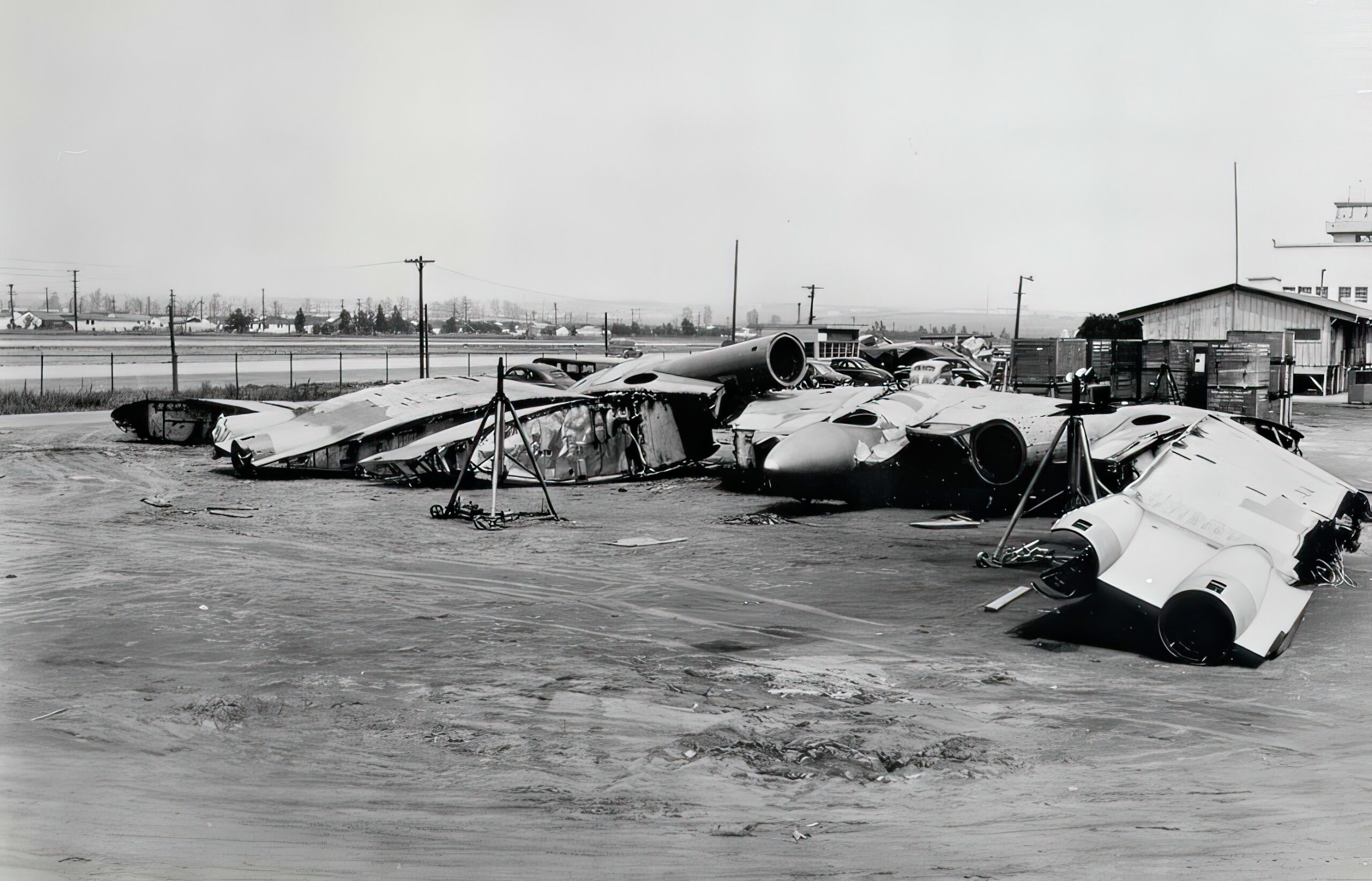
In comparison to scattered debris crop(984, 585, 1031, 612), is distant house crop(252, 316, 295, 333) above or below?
above

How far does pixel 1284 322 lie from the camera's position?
47625 mm

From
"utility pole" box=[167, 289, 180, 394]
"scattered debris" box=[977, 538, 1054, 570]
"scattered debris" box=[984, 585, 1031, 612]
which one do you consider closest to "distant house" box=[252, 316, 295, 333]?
"utility pole" box=[167, 289, 180, 394]

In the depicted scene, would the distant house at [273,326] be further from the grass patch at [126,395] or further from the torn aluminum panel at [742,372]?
the torn aluminum panel at [742,372]

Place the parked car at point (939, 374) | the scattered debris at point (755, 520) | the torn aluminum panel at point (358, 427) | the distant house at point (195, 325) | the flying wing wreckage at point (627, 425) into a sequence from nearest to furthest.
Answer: the scattered debris at point (755, 520) → the flying wing wreckage at point (627, 425) → the torn aluminum panel at point (358, 427) → the parked car at point (939, 374) → the distant house at point (195, 325)

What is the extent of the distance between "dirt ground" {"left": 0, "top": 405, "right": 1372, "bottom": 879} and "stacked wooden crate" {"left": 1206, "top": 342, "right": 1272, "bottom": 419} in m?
14.9

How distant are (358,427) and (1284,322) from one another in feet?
140

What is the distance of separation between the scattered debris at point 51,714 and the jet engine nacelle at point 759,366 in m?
16.6

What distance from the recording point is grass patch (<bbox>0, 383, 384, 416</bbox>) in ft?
112

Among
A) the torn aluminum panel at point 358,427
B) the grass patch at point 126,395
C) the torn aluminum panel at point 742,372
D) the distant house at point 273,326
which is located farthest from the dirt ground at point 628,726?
the distant house at point 273,326

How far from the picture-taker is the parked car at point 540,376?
1054 inches

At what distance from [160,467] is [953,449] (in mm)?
15813

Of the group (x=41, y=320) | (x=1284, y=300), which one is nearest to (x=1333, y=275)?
A: (x=1284, y=300)

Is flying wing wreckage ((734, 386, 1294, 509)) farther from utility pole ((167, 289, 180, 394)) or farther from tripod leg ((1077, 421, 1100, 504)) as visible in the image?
utility pole ((167, 289, 180, 394))

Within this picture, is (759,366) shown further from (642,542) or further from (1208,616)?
(1208,616)
